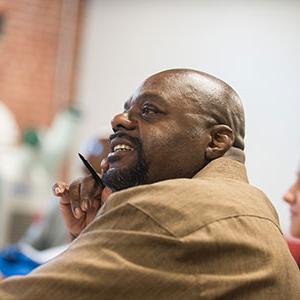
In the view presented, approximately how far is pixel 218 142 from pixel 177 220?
0.29 meters

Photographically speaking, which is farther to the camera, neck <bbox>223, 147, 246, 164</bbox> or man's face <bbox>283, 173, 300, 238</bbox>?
man's face <bbox>283, 173, 300, 238</bbox>

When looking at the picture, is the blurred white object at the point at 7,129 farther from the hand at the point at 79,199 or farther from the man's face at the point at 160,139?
the man's face at the point at 160,139

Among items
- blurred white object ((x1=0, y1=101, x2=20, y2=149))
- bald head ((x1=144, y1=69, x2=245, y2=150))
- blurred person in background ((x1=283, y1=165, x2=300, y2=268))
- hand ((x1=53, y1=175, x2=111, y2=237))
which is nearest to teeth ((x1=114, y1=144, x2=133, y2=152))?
bald head ((x1=144, y1=69, x2=245, y2=150))

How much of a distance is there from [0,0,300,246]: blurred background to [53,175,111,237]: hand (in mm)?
2277

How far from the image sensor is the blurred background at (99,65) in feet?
15.5

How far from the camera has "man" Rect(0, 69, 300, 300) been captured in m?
1.11

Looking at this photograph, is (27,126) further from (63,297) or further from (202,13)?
(63,297)

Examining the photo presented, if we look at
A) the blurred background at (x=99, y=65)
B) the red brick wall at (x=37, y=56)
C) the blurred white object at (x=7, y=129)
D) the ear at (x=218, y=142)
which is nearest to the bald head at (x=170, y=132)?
the ear at (x=218, y=142)

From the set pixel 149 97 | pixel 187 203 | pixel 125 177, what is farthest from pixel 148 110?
pixel 187 203

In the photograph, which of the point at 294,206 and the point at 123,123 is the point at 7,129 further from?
the point at 123,123

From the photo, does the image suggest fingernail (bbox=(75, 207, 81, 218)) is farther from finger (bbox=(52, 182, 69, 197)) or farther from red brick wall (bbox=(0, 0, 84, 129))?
red brick wall (bbox=(0, 0, 84, 129))

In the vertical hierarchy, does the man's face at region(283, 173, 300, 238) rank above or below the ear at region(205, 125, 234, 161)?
below

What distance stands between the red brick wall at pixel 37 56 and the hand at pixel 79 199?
4.79 meters

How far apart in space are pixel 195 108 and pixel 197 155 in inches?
3.4
